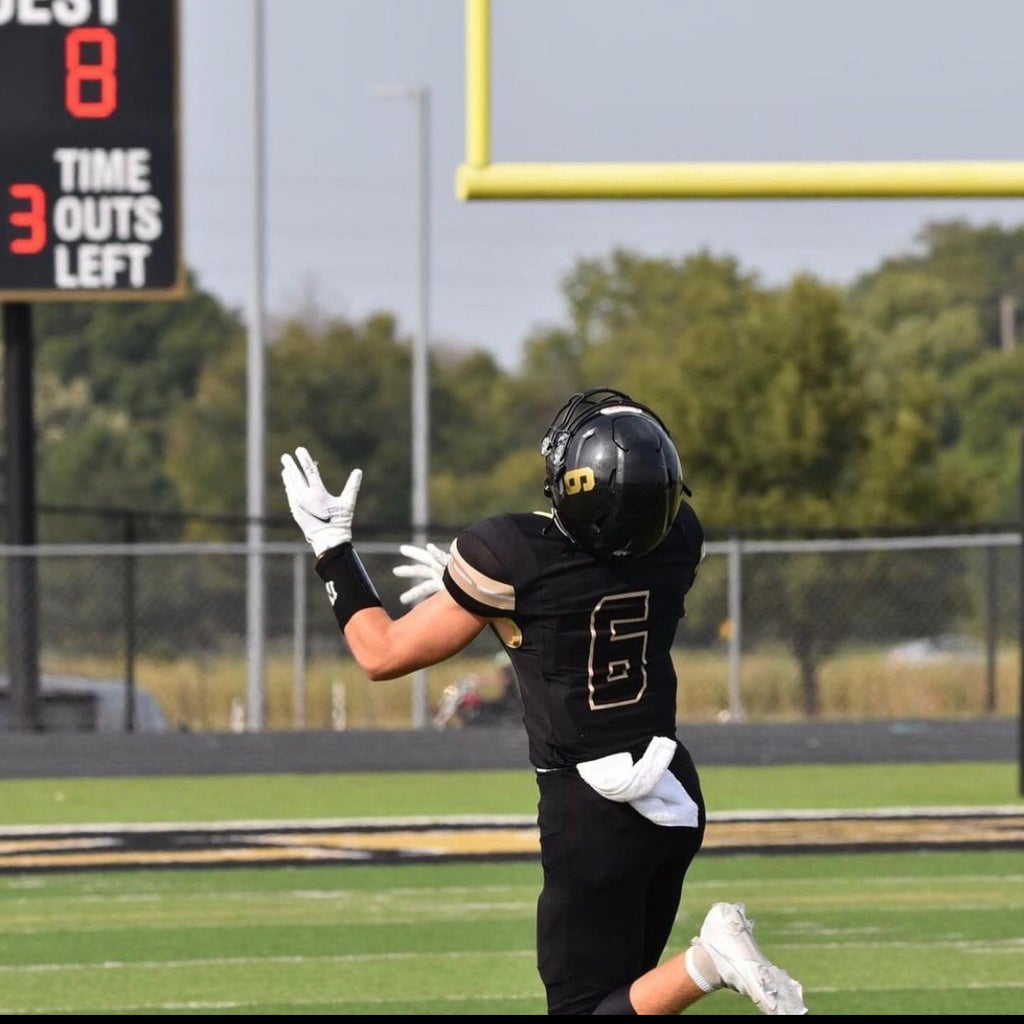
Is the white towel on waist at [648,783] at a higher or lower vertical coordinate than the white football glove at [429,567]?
lower

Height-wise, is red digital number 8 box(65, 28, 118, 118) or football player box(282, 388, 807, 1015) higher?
red digital number 8 box(65, 28, 118, 118)

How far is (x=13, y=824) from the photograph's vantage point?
1166cm

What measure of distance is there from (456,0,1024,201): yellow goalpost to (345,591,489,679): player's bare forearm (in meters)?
3.92

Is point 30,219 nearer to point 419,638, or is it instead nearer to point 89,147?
point 89,147

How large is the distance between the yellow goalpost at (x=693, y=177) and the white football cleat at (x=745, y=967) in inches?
168

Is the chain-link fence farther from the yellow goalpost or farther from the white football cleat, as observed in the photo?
the white football cleat

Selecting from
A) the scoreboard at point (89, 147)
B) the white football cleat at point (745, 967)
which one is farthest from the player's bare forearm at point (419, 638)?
the scoreboard at point (89, 147)

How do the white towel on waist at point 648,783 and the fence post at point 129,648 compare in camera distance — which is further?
the fence post at point 129,648

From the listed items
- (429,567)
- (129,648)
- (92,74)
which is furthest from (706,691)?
(429,567)

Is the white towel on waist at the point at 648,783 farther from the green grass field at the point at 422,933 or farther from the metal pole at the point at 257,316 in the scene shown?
the metal pole at the point at 257,316

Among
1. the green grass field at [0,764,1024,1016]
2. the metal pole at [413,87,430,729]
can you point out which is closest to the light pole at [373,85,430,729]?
the metal pole at [413,87,430,729]

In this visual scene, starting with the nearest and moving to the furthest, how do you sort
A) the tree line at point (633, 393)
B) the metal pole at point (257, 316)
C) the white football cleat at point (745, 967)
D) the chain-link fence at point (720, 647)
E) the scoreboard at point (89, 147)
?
the white football cleat at point (745, 967), the scoreboard at point (89, 147), the chain-link fence at point (720, 647), the metal pole at point (257, 316), the tree line at point (633, 393)

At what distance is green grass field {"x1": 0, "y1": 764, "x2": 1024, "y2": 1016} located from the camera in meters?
7.08

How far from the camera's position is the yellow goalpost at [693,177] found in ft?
27.6
